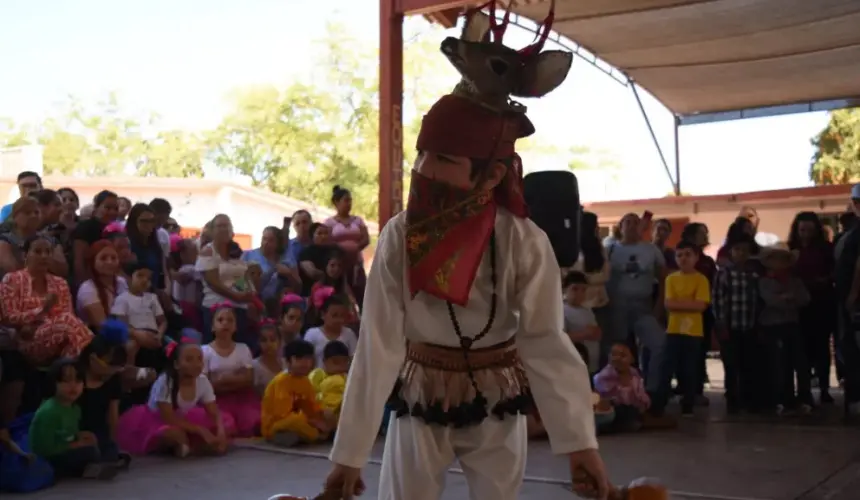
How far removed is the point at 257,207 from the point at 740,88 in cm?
1375

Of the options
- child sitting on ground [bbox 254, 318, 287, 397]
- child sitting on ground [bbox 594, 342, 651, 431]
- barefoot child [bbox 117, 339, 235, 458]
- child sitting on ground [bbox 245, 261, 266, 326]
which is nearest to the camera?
barefoot child [bbox 117, 339, 235, 458]

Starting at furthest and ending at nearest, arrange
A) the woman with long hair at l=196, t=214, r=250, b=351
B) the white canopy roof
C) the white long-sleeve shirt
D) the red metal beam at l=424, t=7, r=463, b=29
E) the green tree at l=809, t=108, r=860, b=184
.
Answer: the green tree at l=809, t=108, r=860, b=184 → the white canopy roof → the red metal beam at l=424, t=7, r=463, b=29 → the woman with long hair at l=196, t=214, r=250, b=351 → the white long-sleeve shirt

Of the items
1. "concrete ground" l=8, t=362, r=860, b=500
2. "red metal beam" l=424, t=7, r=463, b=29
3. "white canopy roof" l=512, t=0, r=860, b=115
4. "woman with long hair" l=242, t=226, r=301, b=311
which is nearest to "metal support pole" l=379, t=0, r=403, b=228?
"red metal beam" l=424, t=7, r=463, b=29

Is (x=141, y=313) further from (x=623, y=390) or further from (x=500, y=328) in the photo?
(x=500, y=328)

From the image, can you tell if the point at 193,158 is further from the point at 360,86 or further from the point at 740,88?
the point at 740,88

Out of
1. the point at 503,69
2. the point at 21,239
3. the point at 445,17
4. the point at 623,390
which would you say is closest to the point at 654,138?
the point at 445,17

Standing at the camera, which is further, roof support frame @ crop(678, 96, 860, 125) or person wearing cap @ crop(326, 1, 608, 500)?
roof support frame @ crop(678, 96, 860, 125)

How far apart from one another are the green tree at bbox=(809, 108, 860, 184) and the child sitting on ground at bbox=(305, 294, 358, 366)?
17738mm

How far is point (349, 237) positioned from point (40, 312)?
9.48 feet

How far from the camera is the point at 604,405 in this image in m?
5.96

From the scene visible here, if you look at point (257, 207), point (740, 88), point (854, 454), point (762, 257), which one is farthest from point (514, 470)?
point (257, 207)

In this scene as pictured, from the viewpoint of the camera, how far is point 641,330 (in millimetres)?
6648

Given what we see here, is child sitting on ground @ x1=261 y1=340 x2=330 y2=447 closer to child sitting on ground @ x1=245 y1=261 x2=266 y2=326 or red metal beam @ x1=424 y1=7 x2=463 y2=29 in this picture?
child sitting on ground @ x1=245 y1=261 x2=266 y2=326

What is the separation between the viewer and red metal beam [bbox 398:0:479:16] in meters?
7.34
